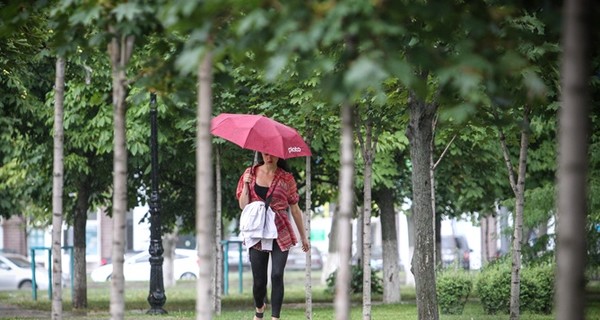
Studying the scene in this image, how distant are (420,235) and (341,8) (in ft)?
22.8

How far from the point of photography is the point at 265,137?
12414 mm

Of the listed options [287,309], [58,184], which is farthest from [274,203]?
[287,309]

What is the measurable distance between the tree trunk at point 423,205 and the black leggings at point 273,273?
128cm

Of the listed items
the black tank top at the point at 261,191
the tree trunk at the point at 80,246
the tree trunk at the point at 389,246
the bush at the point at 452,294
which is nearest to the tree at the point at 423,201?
the black tank top at the point at 261,191

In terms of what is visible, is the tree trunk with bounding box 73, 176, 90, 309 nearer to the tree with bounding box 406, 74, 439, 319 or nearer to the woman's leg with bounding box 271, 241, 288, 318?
the woman's leg with bounding box 271, 241, 288, 318

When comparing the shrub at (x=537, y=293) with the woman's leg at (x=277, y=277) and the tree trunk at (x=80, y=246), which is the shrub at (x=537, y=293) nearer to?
the woman's leg at (x=277, y=277)

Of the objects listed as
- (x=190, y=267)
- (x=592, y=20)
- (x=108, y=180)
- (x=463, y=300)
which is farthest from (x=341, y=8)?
(x=190, y=267)

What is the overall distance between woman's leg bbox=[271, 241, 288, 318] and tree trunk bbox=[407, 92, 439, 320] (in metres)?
1.28

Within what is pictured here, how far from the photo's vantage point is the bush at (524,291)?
17.5 metres

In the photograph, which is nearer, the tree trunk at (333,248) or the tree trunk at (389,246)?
the tree trunk at (389,246)

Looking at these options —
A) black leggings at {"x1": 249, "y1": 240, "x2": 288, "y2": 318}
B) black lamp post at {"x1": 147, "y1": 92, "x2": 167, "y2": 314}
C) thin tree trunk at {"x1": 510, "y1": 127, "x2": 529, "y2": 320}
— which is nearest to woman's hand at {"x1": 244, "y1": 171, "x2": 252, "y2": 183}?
black leggings at {"x1": 249, "y1": 240, "x2": 288, "y2": 318}

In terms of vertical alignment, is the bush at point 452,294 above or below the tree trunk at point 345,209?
below

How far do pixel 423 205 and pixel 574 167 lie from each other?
751cm

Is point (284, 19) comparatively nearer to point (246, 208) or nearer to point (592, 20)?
point (592, 20)
